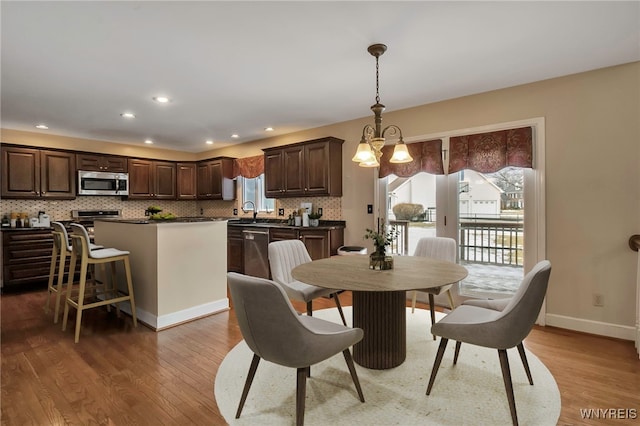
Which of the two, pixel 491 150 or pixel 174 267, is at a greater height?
pixel 491 150

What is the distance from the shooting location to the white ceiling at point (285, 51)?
6.68ft

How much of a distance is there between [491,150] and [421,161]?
30.0 inches

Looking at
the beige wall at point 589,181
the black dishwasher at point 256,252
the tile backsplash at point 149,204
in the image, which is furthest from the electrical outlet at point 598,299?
the black dishwasher at point 256,252

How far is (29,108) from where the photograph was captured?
3.86 m

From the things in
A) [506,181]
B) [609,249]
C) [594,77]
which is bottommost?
[609,249]

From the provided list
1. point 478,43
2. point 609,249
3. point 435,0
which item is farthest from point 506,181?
point 435,0

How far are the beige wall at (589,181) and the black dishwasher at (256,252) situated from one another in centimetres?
338

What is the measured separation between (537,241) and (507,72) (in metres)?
1.63

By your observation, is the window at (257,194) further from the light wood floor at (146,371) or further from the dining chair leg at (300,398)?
the dining chair leg at (300,398)

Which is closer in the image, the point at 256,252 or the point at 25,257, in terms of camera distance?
the point at 25,257

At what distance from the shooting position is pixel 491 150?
3.45 metres

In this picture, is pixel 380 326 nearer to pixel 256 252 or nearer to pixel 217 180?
pixel 256 252

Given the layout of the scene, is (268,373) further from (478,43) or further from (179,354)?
(478,43)

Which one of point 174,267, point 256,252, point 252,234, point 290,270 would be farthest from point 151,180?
point 290,270
